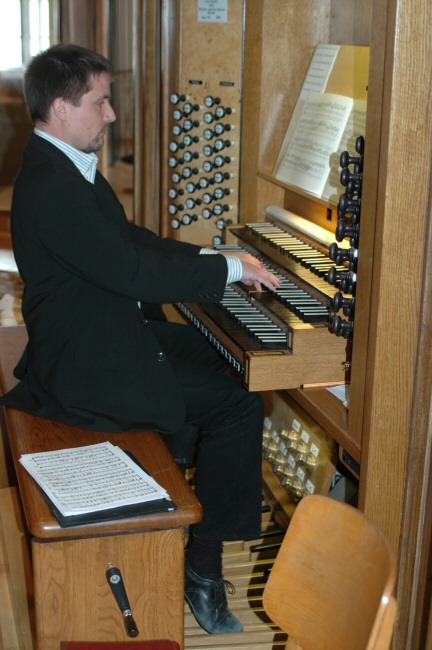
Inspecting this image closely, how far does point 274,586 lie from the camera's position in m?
1.69

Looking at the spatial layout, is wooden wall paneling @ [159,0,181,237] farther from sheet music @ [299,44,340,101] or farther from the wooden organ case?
the wooden organ case

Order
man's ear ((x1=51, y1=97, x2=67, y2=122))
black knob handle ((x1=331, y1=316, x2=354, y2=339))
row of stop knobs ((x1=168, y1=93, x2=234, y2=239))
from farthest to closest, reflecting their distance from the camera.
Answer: row of stop knobs ((x1=168, y1=93, x2=234, y2=239)) → man's ear ((x1=51, y1=97, x2=67, y2=122)) → black knob handle ((x1=331, y1=316, x2=354, y2=339))

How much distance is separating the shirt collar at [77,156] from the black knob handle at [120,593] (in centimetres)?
117

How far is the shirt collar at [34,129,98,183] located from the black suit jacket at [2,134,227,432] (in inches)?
0.9

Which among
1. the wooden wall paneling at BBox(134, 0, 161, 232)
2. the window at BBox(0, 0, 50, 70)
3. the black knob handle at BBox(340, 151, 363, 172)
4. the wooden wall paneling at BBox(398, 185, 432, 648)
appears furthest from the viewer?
the window at BBox(0, 0, 50, 70)

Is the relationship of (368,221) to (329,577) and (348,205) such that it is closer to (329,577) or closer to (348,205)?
(348,205)

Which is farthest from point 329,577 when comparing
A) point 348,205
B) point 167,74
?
point 167,74

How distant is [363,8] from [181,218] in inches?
46.1

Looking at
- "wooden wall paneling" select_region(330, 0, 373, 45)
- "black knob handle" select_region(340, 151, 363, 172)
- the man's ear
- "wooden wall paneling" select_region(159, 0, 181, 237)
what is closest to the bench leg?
"black knob handle" select_region(340, 151, 363, 172)

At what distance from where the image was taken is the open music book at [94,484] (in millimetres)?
2107

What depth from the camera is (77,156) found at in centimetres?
268

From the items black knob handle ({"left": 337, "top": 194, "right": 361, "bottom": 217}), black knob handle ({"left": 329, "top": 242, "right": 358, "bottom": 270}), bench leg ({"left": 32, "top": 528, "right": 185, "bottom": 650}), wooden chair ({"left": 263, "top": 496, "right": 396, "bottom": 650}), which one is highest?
black knob handle ({"left": 337, "top": 194, "right": 361, "bottom": 217})

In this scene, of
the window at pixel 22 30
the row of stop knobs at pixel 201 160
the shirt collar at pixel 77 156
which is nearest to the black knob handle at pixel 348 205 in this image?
the shirt collar at pixel 77 156

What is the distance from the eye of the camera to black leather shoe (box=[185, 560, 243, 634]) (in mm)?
2666
